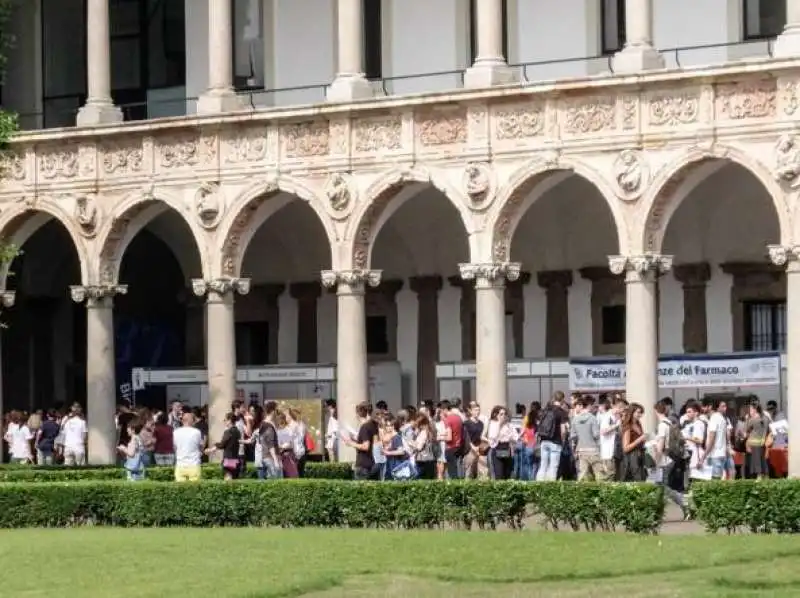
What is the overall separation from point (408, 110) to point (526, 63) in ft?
8.08

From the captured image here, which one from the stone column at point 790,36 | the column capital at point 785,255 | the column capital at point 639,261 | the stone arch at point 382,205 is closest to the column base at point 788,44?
the stone column at point 790,36

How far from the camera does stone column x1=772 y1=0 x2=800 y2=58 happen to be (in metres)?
40.2

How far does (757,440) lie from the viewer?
133 ft

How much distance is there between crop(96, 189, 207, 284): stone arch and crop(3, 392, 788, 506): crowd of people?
594 centimetres

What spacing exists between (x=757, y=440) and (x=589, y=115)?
20.1ft

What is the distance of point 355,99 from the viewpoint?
147ft

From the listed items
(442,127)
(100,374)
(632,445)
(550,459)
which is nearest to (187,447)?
(550,459)

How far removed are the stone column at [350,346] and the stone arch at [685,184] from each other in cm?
560

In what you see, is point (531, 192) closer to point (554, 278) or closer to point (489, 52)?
point (489, 52)

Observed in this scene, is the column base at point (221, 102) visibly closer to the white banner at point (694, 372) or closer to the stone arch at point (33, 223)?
the stone arch at point (33, 223)

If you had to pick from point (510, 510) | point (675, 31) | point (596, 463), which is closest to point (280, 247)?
point (675, 31)

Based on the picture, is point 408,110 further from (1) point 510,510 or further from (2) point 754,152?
(1) point 510,510

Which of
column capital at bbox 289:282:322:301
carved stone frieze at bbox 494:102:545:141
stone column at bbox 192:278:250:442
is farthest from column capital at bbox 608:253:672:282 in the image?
column capital at bbox 289:282:322:301

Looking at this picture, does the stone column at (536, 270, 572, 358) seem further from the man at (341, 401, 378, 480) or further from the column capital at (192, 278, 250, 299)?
the man at (341, 401, 378, 480)
